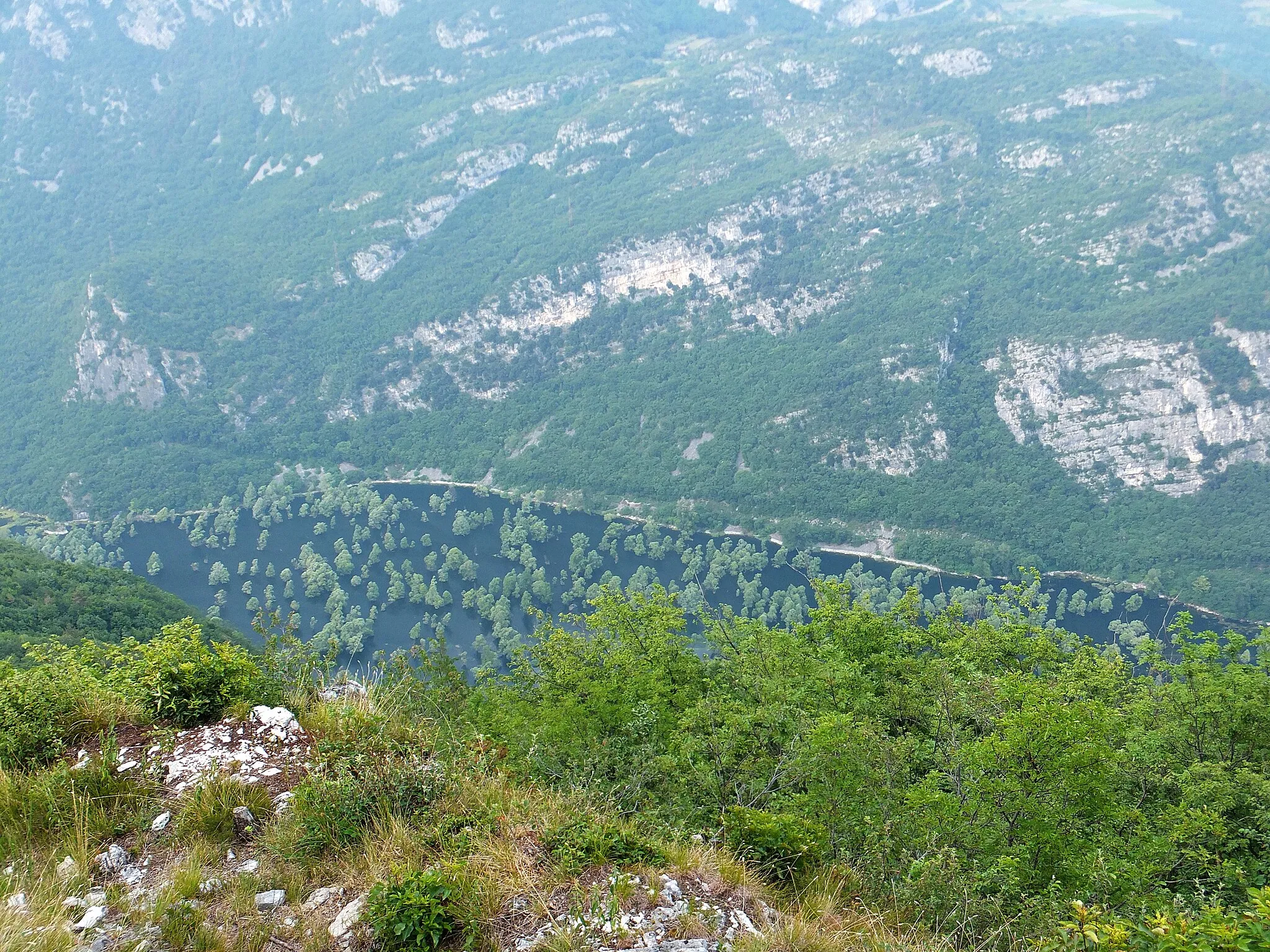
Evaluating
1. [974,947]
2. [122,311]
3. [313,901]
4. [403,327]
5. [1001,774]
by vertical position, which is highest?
[313,901]

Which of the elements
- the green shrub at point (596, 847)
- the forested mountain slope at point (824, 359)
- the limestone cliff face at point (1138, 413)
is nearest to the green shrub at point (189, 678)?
the green shrub at point (596, 847)

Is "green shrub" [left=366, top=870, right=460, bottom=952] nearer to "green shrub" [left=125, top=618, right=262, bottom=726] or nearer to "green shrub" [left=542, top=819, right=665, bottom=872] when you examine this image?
"green shrub" [left=542, top=819, right=665, bottom=872]

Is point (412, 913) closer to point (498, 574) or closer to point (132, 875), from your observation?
point (132, 875)

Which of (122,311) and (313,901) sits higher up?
(313,901)

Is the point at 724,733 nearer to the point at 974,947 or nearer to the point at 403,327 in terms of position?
the point at 974,947

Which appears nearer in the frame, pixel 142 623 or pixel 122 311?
pixel 142 623

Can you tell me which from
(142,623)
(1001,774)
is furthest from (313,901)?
(142,623)

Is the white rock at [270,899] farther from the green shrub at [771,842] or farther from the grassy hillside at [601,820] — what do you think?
the green shrub at [771,842]
